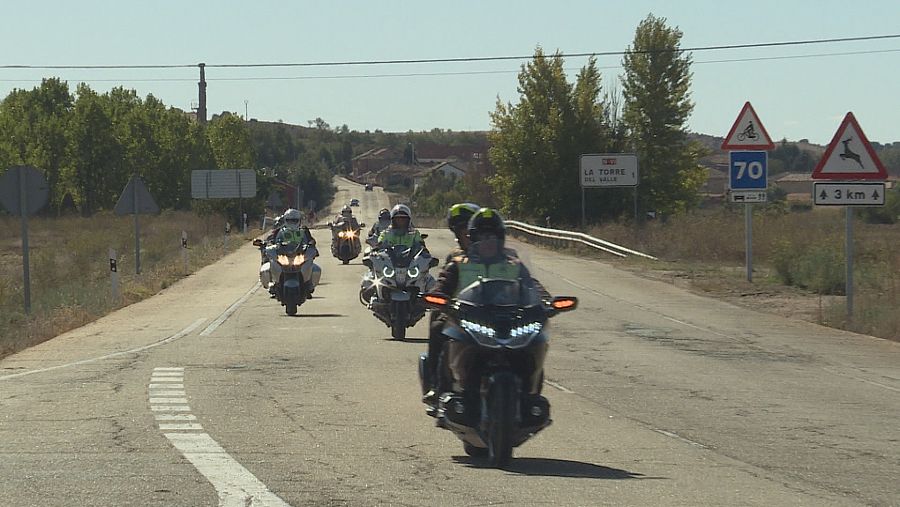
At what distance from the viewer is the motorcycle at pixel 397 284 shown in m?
17.3

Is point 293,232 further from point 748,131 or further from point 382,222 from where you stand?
point 748,131

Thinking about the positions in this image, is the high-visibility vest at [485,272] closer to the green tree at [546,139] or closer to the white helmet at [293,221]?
the white helmet at [293,221]

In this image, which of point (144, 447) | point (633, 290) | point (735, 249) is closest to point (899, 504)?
point (144, 447)

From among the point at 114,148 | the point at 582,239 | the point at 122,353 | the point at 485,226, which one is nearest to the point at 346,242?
the point at 582,239

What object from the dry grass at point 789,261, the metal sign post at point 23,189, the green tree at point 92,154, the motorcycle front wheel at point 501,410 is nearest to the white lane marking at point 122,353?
the metal sign post at point 23,189

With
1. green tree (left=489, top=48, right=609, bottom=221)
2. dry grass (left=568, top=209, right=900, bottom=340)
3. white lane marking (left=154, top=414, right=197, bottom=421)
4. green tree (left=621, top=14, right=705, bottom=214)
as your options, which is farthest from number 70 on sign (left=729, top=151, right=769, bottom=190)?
green tree (left=621, top=14, right=705, bottom=214)

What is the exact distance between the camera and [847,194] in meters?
19.0

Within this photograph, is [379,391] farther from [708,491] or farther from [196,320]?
[196,320]

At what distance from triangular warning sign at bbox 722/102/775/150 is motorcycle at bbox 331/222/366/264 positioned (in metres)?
16.1

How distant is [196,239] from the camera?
6156cm

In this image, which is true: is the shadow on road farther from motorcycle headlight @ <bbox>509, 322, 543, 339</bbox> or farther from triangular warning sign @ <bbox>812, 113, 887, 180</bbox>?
triangular warning sign @ <bbox>812, 113, 887, 180</bbox>

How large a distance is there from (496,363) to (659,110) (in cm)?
6057

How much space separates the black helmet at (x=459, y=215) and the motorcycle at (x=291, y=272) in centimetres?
1164

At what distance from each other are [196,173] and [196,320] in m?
53.4
